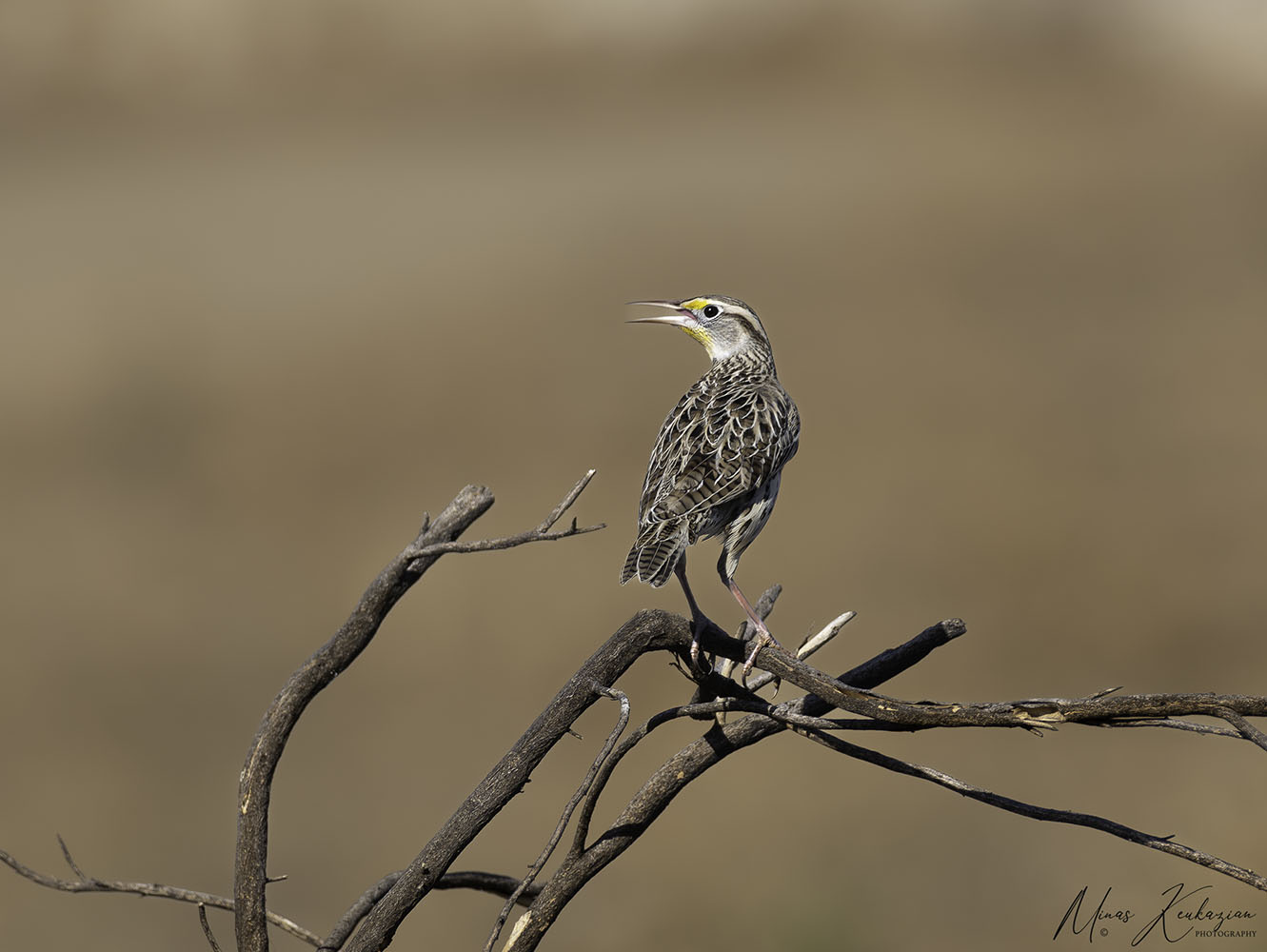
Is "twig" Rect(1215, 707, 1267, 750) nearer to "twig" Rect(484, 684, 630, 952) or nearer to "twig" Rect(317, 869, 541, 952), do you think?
"twig" Rect(484, 684, 630, 952)

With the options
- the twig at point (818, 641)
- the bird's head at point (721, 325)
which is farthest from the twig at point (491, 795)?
the bird's head at point (721, 325)

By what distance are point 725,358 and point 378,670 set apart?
11.4 metres

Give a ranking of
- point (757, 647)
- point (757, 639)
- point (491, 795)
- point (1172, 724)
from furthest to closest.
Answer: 1. point (757, 639)
2. point (757, 647)
3. point (491, 795)
4. point (1172, 724)

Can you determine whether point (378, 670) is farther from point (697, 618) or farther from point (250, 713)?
point (697, 618)

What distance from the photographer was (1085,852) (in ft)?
43.3

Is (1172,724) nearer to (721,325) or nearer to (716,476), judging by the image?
(716,476)

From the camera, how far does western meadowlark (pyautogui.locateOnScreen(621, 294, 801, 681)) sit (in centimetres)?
465

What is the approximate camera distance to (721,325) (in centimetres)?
622

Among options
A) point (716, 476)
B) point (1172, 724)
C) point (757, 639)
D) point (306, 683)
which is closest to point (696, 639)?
point (757, 639)

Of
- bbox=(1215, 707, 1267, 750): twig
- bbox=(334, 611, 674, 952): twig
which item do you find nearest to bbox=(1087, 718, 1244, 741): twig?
bbox=(1215, 707, 1267, 750): twig

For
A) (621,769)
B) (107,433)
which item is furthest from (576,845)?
(107,433)

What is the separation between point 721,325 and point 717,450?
132 centimetres

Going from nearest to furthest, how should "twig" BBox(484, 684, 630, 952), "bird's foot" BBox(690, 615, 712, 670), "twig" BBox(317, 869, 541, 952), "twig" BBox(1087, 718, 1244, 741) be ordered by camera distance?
"twig" BBox(1087, 718, 1244, 741)
"twig" BBox(484, 684, 630, 952)
"bird's foot" BBox(690, 615, 712, 670)
"twig" BBox(317, 869, 541, 952)

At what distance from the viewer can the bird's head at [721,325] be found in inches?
242
